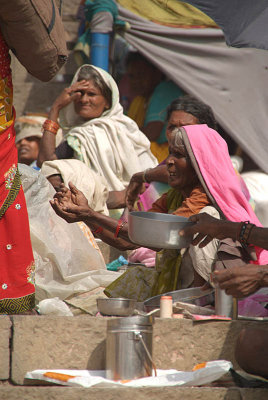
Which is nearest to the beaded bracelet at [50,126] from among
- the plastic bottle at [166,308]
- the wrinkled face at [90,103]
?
the wrinkled face at [90,103]

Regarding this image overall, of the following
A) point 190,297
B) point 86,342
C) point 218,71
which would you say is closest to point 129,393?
point 86,342

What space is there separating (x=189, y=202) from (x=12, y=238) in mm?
1138

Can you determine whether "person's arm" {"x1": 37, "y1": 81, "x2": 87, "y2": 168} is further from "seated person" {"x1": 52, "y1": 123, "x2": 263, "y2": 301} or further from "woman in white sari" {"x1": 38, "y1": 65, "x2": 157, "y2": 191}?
"seated person" {"x1": 52, "y1": 123, "x2": 263, "y2": 301}

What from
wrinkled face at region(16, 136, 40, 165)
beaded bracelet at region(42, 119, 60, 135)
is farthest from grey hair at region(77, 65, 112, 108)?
wrinkled face at region(16, 136, 40, 165)

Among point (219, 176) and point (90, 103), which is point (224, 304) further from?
point (90, 103)

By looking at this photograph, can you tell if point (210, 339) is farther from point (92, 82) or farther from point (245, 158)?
point (245, 158)

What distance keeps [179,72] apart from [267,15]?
4247 mm

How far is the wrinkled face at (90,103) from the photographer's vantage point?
761 centimetres

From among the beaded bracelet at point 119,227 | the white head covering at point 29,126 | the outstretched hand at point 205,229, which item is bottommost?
the white head covering at point 29,126

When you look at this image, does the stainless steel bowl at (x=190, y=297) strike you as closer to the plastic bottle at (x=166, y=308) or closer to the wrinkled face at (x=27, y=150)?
the plastic bottle at (x=166, y=308)

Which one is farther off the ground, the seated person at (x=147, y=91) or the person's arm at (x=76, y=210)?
the person's arm at (x=76, y=210)

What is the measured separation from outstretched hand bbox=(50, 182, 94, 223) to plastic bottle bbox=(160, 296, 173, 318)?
38.9 inches

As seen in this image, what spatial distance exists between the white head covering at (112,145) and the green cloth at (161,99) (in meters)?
0.88

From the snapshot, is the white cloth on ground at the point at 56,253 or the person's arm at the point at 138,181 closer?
the white cloth on ground at the point at 56,253
